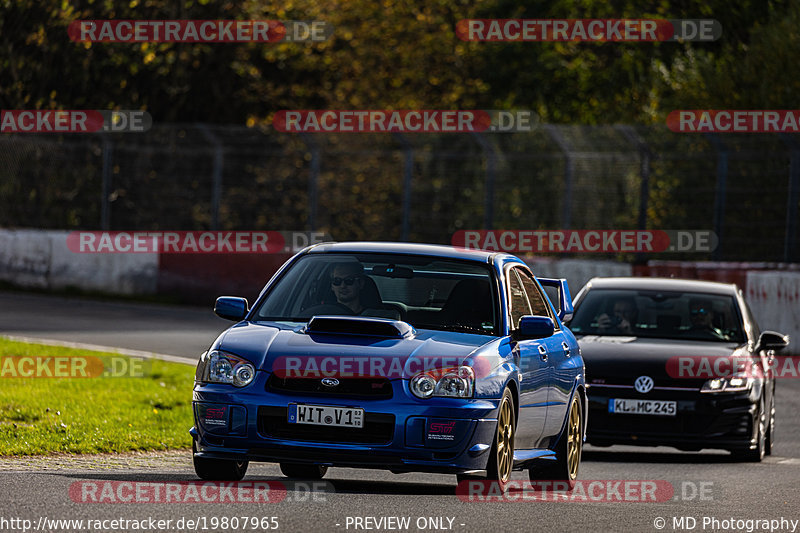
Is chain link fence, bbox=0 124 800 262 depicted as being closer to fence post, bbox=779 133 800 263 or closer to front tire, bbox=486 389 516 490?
fence post, bbox=779 133 800 263

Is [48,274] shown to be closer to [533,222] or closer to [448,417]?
[533,222]

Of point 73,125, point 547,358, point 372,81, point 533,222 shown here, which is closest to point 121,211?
point 73,125

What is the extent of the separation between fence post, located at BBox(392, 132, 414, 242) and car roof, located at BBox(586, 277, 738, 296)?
11356 mm

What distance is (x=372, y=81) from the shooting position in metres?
40.1

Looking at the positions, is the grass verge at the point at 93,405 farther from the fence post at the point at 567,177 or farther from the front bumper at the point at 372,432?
the fence post at the point at 567,177

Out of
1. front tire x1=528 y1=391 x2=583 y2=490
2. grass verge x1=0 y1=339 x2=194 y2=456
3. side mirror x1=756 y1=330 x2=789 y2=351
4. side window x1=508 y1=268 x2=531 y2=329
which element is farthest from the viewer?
side mirror x1=756 y1=330 x2=789 y2=351

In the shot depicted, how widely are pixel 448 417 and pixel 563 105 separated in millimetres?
31683

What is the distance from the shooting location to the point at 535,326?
32.6 feet

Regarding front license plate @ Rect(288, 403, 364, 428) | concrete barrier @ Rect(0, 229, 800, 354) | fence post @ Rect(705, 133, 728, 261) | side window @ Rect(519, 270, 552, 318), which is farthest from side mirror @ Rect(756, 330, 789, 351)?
fence post @ Rect(705, 133, 728, 261)

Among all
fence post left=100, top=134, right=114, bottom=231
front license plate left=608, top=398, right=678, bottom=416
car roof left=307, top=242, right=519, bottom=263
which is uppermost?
fence post left=100, top=134, right=114, bottom=231

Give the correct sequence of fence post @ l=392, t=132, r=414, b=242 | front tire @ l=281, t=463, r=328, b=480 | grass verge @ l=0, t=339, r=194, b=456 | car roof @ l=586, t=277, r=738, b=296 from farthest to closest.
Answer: fence post @ l=392, t=132, r=414, b=242 < car roof @ l=586, t=277, r=738, b=296 < grass verge @ l=0, t=339, r=194, b=456 < front tire @ l=281, t=463, r=328, b=480

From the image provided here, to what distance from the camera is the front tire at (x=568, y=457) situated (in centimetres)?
1089

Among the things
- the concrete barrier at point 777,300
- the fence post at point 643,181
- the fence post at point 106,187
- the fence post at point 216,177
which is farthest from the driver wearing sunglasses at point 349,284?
the fence post at point 106,187

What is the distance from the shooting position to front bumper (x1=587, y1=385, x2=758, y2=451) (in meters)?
13.4
